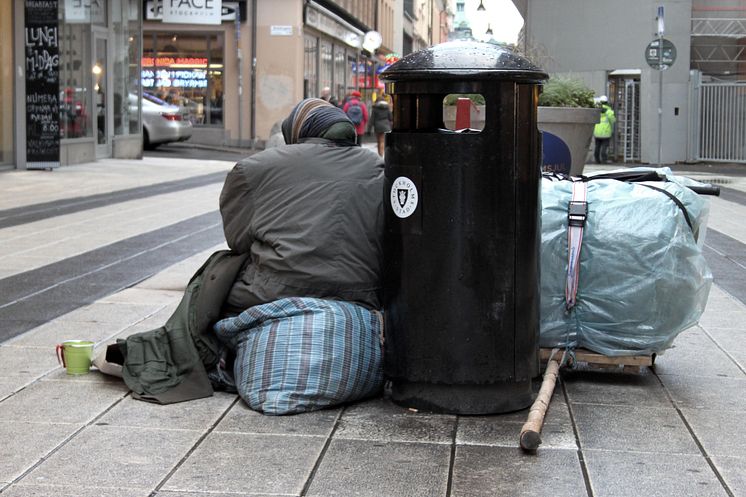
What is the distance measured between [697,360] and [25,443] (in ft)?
11.1

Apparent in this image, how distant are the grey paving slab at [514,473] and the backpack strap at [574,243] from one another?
1141 millimetres

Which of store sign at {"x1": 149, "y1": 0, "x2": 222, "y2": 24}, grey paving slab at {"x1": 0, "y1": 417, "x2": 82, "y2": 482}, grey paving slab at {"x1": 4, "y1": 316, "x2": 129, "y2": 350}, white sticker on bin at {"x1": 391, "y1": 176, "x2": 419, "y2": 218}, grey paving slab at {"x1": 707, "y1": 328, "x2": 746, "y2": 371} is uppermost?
store sign at {"x1": 149, "y1": 0, "x2": 222, "y2": 24}

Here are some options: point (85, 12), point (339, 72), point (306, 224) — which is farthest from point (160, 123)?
point (306, 224)

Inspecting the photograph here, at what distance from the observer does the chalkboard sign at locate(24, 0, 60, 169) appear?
19406mm

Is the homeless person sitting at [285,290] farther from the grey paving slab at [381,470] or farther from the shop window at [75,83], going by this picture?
the shop window at [75,83]

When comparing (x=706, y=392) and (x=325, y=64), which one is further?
(x=325, y=64)

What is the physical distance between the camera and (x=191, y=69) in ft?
Result: 112

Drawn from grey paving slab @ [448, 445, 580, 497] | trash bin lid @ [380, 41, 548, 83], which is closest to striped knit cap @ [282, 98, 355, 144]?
trash bin lid @ [380, 41, 548, 83]

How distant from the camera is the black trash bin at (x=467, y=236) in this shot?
459 centimetres

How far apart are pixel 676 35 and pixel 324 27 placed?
49.8ft

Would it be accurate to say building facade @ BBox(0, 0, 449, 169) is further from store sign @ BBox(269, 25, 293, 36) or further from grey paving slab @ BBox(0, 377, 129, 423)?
grey paving slab @ BBox(0, 377, 129, 423)

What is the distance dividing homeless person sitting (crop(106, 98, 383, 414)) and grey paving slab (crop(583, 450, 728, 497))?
119cm

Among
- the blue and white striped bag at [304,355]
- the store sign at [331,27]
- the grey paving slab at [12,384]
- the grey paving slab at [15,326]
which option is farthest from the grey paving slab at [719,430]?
the store sign at [331,27]

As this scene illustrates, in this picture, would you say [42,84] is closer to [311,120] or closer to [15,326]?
[15,326]
